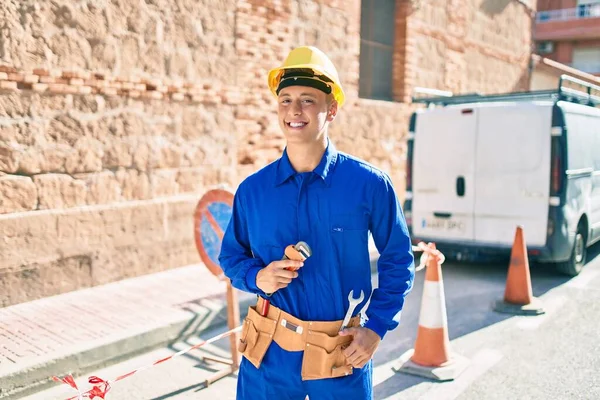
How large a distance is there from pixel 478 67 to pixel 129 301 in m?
12.3

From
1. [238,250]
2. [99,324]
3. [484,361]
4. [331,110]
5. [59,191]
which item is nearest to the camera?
[331,110]

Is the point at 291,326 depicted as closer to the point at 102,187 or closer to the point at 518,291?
the point at 518,291

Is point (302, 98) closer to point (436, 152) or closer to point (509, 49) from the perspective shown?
point (436, 152)

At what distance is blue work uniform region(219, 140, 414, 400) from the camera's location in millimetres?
2492

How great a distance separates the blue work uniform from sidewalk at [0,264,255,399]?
8.54 feet

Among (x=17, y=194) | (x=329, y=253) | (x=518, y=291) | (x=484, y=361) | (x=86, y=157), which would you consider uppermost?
(x=86, y=157)

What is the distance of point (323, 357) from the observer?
2428mm

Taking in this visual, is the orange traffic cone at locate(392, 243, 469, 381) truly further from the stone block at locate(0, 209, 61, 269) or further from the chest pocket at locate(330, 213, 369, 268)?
the stone block at locate(0, 209, 61, 269)

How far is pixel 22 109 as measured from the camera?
238 inches

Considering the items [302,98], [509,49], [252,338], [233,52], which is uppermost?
[509,49]

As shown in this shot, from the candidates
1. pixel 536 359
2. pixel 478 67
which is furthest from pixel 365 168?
pixel 478 67

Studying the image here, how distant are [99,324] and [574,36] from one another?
42.2m

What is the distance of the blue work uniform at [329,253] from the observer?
2.49 m

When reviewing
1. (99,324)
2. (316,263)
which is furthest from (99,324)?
(316,263)
